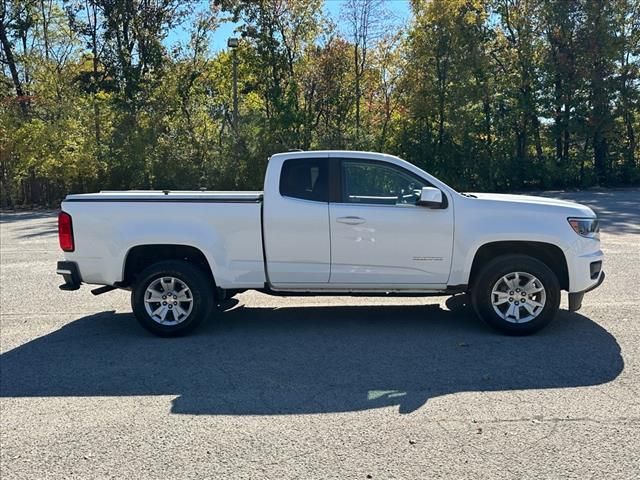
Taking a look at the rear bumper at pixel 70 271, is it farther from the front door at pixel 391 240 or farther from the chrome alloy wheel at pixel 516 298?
the chrome alloy wheel at pixel 516 298

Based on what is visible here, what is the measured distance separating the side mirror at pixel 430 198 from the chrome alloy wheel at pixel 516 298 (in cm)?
102

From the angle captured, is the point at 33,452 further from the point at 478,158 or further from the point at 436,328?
the point at 478,158

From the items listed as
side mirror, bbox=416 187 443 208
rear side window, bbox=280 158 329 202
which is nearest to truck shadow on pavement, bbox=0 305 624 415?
side mirror, bbox=416 187 443 208

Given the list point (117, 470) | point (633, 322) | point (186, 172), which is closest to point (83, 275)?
point (117, 470)

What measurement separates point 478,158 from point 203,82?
40.6ft

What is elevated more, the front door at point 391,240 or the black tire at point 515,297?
the front door at point 391,240

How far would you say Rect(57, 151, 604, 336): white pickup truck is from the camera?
19.0 feet

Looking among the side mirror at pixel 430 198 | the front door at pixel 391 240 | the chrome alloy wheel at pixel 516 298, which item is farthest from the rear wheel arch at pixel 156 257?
the chrome alloy wheel at pixel 516 298

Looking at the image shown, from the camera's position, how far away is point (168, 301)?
605cm

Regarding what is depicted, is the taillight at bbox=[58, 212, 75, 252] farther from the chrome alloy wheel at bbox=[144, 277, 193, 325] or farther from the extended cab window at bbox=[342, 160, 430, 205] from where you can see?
the extended cab window at bbox=[342, 160, 430, 205]

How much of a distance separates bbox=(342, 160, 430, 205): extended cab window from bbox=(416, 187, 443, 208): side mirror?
0.24 metres

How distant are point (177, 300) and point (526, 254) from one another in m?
3.74

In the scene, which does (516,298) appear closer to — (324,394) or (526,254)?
(526,254)

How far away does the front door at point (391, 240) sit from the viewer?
5836 millimetres
